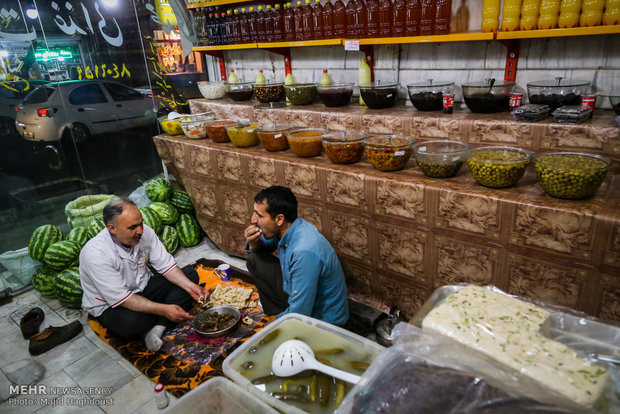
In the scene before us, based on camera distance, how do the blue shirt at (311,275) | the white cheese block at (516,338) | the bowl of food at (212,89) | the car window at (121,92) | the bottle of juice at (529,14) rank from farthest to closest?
the bowl of food at (212,89)
the car window at (121,92)
the bottle of juice at (529,14)
the blue shirt at (311,275)
the white cheese block at (516,338)

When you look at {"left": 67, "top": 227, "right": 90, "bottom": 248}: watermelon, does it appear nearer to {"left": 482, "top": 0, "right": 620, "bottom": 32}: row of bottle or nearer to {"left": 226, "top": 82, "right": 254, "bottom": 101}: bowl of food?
{"left": 226, "top": 82, "right": 254, "bottom": 101}: bowl of food

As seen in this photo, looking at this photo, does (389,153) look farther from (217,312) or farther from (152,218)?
(152,218)

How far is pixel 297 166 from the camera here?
301 centimetres

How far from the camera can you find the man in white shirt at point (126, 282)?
2602 mm

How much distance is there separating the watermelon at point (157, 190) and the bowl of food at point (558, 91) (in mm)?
3513

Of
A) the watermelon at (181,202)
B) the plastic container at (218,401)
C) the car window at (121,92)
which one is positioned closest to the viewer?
the plastic container at (218,401)

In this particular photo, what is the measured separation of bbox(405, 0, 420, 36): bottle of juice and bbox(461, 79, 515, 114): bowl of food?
0.54m

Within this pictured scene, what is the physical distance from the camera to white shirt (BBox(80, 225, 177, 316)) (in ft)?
8.55

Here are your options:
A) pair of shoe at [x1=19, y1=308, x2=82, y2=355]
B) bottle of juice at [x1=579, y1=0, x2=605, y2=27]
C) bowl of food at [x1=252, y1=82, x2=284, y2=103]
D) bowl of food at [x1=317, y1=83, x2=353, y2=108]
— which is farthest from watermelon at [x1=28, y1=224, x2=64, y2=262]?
bottle of juice at [x1=579, y1=0, x2=605, y2=27]

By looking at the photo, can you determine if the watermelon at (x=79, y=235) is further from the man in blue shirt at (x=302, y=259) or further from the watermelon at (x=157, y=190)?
the man in blue shirt at (x=302, y=259)

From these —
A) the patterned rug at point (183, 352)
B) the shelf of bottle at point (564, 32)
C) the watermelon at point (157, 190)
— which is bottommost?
the patterned rug at point (183, 352)

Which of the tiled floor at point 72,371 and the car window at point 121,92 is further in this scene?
the car window at point 121,92

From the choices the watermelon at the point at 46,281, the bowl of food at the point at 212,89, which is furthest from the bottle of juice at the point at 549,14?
the watermelon at the point at 46,281

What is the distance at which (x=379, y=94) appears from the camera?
10.6 feet
